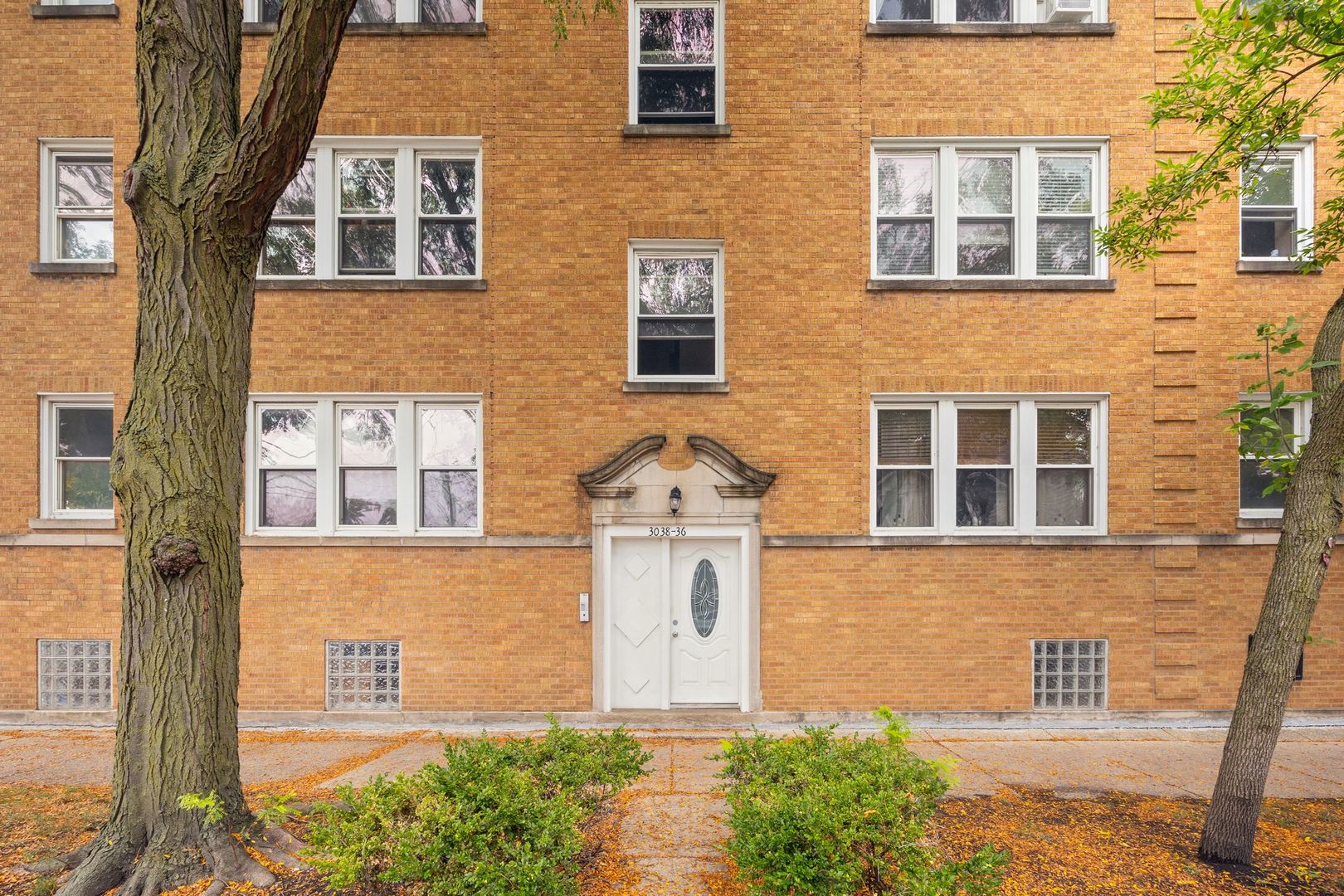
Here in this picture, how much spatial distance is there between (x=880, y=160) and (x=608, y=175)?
3524 mm

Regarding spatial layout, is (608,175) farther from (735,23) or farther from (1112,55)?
(1112,55)

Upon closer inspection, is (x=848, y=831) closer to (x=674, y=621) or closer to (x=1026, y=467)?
(x=674, y=621)

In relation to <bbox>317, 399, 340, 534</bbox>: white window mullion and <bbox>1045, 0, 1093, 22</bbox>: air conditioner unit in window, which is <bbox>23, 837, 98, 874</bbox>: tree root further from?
<bbox>1045, 0, 1093, 22</bbox>: air conditioner unit in window

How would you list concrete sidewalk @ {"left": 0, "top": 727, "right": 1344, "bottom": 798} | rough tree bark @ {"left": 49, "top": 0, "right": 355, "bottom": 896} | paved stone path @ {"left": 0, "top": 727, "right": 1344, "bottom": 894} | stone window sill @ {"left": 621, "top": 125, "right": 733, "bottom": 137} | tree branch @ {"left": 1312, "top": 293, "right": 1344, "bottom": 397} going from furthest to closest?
stone window sill @ {"left": 621, "top": 125, "right": 733, "bottom": 137}
concrete sidewalk @ {"left": 0, "top": 727, "right": 1344, "bottom": 798}
paved stone path @ {"left": 0, "top": 727, "right": 1344, "bottom": 894}
tree branch @ {"left": 1312, "top": 293, "right": 1344, "bottom": 397}
rough tree bark @ {"left": 49, "top": 0, "right": 355, "bottom": 896}

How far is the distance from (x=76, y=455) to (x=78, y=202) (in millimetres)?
3259

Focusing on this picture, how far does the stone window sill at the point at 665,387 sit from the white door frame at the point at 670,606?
1668 mm

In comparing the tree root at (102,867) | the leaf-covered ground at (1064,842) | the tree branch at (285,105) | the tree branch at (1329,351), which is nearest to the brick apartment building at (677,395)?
the leaf-covered ground at (1064,842)

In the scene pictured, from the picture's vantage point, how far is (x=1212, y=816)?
15.4ft

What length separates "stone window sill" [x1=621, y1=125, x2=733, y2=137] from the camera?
7.91 meters

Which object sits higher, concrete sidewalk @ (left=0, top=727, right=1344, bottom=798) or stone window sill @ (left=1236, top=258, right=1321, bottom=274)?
stone window sill @ (left=1236, top=258, right=1321, bottom=274)

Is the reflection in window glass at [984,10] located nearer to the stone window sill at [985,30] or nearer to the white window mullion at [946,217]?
the stone window sill at [985,30]

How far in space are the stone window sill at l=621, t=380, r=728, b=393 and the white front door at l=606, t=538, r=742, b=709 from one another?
187 centimetres

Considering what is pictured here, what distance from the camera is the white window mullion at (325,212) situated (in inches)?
316

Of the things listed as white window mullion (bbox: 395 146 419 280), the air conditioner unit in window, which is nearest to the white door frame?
white window mullion (bbox: 395 146 419 280)
